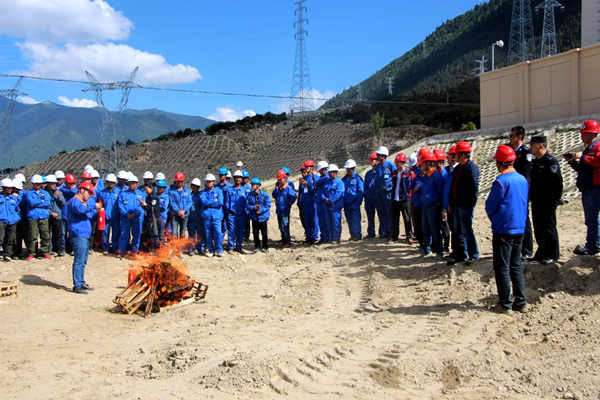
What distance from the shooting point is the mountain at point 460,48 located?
253 ft

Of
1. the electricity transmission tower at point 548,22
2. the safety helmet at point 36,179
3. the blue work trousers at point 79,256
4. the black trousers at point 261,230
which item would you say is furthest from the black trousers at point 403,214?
the electricity transmission tower at point 548,22

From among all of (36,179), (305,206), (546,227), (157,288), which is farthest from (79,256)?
(546,227)

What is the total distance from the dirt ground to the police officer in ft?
0.99

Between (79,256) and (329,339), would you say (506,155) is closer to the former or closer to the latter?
(329,339)

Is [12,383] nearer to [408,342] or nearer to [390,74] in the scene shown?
[408,342]

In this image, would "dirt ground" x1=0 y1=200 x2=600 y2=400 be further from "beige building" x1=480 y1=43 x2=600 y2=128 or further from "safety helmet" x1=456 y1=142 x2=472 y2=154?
"beige building" x1=480 y1=43 x2=600 y2=128

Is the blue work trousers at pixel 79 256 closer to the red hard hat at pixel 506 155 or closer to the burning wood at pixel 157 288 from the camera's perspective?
the burning wood at pixel 157 288

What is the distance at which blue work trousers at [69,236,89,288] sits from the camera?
29.0 ft

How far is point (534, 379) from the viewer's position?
14.8 feet

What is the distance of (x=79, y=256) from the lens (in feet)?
29.2

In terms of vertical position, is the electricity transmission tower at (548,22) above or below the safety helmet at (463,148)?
above

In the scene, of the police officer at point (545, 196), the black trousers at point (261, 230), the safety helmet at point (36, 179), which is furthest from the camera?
the black trousers at point (261, 230)

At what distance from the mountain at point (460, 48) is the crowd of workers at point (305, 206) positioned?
5264 centimetres

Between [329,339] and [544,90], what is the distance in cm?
1980
